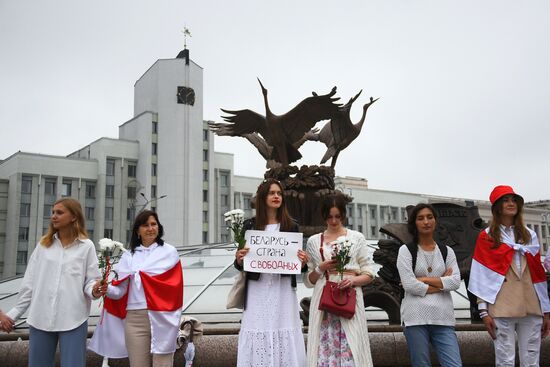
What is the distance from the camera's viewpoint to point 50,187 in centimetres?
4853

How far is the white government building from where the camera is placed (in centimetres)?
4691

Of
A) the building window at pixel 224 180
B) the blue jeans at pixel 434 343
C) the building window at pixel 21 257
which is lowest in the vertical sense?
the blue jeans at pixel 434 343

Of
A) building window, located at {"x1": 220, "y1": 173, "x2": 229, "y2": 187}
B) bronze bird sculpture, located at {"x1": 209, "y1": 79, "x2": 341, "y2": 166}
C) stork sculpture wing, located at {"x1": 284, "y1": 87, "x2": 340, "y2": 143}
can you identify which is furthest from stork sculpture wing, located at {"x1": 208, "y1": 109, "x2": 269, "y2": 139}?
building window, located at {"x1": 220, "y1": 173, "x2": 229, "y2": 187}

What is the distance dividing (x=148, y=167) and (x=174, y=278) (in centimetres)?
4630

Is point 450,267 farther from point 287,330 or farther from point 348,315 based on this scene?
point 287,330

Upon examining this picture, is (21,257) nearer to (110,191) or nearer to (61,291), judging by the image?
(110,191)

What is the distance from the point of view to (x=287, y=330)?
3.84m

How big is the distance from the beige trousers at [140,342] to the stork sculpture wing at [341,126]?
933 centimetres

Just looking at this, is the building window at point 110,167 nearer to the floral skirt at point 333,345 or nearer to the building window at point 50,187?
the building window at point 50,187

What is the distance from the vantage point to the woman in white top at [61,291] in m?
3.80

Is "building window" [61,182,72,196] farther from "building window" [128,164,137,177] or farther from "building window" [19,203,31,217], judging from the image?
"building window" [128,164,137,177]

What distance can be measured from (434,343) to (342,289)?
35.2 inches

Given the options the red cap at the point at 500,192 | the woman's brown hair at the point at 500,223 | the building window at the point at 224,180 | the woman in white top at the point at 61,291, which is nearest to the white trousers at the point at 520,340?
the woman's brown hair at the point at 500,223

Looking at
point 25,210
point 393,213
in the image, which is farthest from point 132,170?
point 393,213
